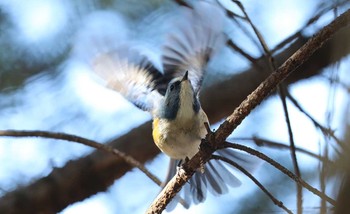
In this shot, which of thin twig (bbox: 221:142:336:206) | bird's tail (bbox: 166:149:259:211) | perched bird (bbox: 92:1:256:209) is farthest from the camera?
bird's tail (bbox: 166:149:259:211)

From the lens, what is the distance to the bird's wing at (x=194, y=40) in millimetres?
1662

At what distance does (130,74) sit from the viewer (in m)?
2.03

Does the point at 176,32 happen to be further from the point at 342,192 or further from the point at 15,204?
the point at 342,192

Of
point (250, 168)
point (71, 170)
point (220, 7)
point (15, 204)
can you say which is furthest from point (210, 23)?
point (15, 204)

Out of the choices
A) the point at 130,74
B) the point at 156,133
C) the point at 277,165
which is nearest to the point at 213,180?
the point at 156,133

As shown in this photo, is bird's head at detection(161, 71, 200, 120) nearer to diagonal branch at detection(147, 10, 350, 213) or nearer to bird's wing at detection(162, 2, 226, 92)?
bird's wing at detection(162, 2, 226, 92)

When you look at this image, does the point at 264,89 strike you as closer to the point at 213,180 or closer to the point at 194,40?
the point at 194,40

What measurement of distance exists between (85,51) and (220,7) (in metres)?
0.62

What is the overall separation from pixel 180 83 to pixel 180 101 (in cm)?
6

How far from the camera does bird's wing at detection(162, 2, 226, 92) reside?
1662 millimetres

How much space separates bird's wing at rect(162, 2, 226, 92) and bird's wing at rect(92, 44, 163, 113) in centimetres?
15

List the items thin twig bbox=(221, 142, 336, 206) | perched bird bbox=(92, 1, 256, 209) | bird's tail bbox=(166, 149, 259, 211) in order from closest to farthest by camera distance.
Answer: thin twig bbox=(221, 142, 336, 206)
perched bird bbox=(92, 1, 256, 209)
bird's tail bbox=(166, 149, 259, 211)

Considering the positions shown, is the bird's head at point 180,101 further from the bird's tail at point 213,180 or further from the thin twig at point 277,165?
the thin twig at point 277,165

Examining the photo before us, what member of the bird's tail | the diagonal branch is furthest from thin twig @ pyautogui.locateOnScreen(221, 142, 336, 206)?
the bird's tail
